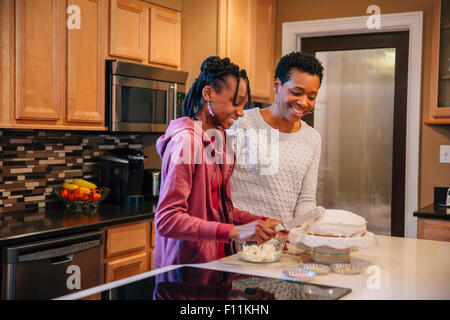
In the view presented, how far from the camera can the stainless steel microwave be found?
3148 millimetres

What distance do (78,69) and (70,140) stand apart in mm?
544

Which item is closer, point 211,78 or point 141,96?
point 211,78

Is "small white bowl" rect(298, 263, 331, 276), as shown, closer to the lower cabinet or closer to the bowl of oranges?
the lower cabinet

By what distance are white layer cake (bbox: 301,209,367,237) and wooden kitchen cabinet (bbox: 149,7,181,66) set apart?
2113mm

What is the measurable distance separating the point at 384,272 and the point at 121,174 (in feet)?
7.09

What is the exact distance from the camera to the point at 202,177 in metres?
1.57

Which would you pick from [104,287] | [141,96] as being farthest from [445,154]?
[104,287]

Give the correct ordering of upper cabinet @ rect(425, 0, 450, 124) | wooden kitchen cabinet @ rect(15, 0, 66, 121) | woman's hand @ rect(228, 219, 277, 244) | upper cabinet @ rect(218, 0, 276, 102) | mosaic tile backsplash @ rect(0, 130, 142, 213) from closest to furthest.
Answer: woman's hand @ rect(228, 219, 277, 244) → wooden kitchen cabinet @ rect(15, 0, 66, 121) → mosaic tile backsplash @ rect(0, 130, 142, 213) → upper cabinet @ rect(425, 0, 450, 124) → upper cabinet @ rect(218, 0, 276, 102)

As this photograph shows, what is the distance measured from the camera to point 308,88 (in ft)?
6.40

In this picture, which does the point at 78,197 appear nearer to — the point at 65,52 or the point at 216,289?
the point at 65,52

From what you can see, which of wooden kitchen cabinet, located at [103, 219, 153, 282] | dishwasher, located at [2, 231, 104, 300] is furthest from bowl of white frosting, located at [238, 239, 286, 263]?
wooden kitchen cabinet, located at [103, 219, 153, 282]

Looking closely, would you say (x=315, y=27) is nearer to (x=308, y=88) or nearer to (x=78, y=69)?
(x=78, y=69)

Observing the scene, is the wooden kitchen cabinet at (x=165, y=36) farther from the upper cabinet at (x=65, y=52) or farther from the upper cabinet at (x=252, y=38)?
the upper cabinet at (x=252, y=38)

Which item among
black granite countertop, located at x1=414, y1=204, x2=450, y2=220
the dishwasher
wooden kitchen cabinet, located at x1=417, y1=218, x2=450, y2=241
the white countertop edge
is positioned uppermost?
the white countertop edge
